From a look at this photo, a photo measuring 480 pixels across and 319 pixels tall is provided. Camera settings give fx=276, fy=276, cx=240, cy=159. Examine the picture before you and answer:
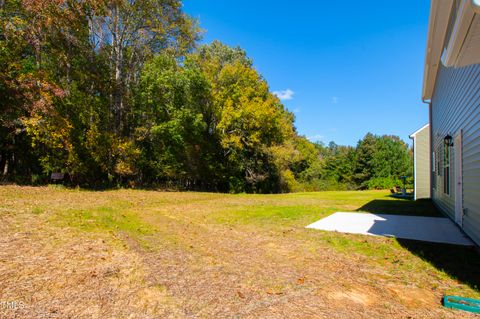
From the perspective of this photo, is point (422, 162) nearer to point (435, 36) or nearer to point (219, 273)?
point (435, 36)

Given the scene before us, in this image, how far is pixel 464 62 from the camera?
2822 mm

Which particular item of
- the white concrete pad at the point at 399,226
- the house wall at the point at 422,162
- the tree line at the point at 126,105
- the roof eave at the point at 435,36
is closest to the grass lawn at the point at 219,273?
the white concrete pad at the point at 399,226

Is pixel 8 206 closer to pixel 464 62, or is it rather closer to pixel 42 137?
pixel 42 137

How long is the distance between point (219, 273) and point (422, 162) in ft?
45.1

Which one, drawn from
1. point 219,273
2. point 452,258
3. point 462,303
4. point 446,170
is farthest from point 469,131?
point 219,273

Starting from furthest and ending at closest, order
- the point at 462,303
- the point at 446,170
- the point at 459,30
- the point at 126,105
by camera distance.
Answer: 1. the point at 126,105
2. the point at 446,170
3. the point at 462,303
4. the point at 459,30

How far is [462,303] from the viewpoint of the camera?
100 inches

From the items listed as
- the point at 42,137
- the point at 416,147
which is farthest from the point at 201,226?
the point at 416,147

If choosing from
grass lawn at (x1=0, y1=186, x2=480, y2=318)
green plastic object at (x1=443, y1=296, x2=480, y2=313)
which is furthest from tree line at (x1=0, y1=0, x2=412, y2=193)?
green plastic object at (x1=443, y1=296, x2=480, y2=313)

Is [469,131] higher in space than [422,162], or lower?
higher

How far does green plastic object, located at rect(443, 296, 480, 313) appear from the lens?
2.48 metres

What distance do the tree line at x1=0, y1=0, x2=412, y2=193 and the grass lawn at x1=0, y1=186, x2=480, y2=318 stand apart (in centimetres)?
826

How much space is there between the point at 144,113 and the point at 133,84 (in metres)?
2.11

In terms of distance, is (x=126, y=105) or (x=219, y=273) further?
(x=126, y=105)
